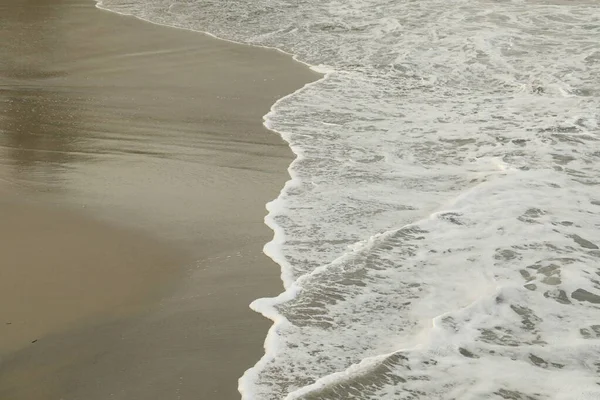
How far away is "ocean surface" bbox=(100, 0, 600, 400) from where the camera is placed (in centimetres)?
359

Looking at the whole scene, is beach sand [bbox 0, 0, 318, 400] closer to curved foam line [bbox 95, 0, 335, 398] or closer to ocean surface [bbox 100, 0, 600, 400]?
curved foam line [bbox 95, 0, 335, 398]

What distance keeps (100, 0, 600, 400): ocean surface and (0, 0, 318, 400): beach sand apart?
235mm

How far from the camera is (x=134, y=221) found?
5.12 m

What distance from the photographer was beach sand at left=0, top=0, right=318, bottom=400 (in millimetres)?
3627

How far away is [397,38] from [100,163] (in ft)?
19.3

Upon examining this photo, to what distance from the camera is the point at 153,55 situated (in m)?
9.84

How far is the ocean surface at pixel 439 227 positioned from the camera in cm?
359

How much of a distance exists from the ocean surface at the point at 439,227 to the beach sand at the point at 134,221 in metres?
0.24

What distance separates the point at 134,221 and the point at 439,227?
6.33ft

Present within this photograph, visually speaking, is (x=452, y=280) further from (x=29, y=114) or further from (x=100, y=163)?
(x=29, y=114)

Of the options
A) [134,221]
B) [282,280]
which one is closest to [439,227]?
[282,280]

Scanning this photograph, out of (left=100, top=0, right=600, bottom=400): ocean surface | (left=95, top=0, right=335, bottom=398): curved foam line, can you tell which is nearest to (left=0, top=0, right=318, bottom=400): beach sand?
(left=95, top=0, right=335, bottom=398): curved foam line

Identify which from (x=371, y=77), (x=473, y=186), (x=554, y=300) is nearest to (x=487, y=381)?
(x=554, y=300)

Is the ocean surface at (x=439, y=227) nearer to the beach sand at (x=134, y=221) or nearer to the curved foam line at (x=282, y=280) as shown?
the curved foam line at (x=282, y=280)
